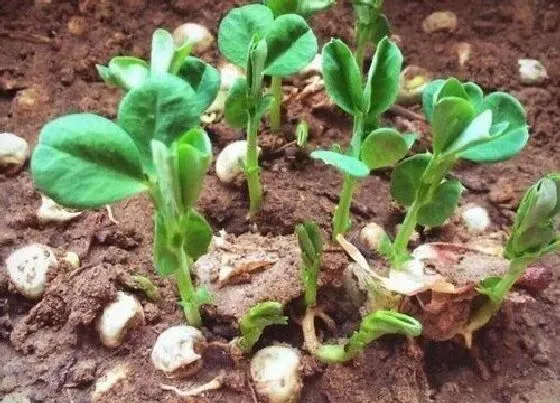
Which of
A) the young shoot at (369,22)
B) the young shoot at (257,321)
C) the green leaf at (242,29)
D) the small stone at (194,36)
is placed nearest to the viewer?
the young shoot at (257,321)

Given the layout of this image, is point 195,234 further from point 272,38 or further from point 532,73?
point 532,73

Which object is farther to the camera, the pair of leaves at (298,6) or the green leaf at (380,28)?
the green leaf at (380,28)

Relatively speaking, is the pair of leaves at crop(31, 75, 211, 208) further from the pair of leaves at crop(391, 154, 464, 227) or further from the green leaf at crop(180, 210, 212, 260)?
the pair of leaves at crop(391, 154, 464, 227)

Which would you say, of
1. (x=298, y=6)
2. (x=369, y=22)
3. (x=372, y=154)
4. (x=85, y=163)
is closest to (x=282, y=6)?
(x=298, y=6)

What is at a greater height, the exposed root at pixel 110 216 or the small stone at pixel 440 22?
the small stone at pixel 440 22

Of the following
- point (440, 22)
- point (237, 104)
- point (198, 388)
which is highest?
point (237, 104)

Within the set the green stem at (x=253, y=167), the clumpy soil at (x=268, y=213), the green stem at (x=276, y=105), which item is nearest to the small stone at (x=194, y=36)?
the clumpy soil at (x=268, y=213)

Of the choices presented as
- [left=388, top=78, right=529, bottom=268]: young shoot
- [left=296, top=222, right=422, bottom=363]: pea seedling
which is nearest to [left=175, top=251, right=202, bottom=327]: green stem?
[left=296, top=222, right=422, bottom=363]: pea seedling

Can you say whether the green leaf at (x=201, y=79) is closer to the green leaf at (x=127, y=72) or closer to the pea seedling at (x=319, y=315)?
the green leaf at (x=127, y=72)
